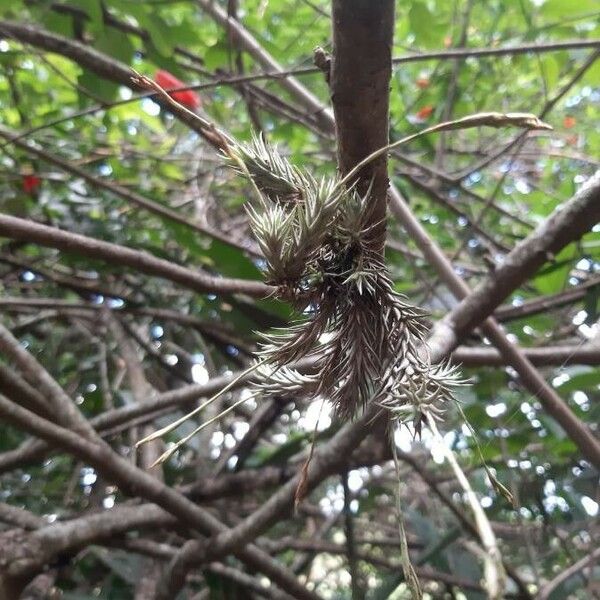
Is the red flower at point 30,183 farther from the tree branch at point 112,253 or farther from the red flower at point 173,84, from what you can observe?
the tree branch at point 112,253

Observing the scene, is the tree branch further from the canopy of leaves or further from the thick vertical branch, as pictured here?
the thick vertical branch

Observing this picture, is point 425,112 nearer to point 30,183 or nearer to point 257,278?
point 257,278

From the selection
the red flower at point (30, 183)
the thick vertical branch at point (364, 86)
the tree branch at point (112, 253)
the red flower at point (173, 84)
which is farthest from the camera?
the red flower at point (30, 183)

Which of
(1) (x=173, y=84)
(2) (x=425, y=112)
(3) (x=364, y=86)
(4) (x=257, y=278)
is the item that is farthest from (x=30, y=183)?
(3) (x=364, y=86)

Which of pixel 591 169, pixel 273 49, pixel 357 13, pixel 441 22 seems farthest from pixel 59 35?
pixel 591 169

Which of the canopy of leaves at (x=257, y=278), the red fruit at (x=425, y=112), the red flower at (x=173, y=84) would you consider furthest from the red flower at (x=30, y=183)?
the red fruit at (x=425, y=112)

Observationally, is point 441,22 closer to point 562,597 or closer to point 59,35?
point 59,35

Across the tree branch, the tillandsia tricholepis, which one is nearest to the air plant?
the tillandsia tricholepis
